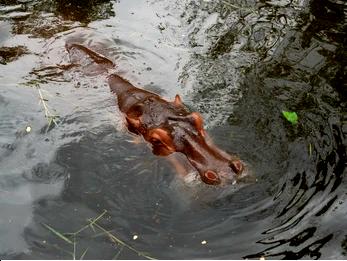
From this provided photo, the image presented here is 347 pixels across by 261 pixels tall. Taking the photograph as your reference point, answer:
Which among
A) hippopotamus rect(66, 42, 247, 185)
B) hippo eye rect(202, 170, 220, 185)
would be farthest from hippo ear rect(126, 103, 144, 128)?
hippo eye rect(202, 170, 220, 185)

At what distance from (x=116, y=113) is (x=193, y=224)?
2.12m

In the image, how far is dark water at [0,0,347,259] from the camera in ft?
18.5

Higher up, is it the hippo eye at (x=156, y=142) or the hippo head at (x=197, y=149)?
the hippo head at (x=197, y=149)

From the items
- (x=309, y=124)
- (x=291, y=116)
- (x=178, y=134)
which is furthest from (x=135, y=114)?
(x=309, y=124)

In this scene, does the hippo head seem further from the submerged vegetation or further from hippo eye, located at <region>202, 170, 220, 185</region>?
the submerged vegetation

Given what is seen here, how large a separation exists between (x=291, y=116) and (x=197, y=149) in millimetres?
1846

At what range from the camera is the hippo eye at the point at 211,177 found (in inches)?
217

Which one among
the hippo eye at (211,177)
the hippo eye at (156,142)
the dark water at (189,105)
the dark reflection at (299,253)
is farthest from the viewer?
the hippo eye at (156,142)

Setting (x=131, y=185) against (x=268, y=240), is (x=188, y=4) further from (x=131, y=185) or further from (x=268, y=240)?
(x=268, y=240)

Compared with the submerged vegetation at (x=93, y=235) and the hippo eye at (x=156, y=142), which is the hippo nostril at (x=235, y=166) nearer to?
the hippo eye at (x=156, y=142)

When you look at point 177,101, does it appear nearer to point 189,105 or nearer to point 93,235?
point 189,105

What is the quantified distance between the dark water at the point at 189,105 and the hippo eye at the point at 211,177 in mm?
181

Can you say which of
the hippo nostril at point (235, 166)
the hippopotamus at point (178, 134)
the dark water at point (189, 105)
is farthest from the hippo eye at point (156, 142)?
the hippo nostril at point (235, 166)

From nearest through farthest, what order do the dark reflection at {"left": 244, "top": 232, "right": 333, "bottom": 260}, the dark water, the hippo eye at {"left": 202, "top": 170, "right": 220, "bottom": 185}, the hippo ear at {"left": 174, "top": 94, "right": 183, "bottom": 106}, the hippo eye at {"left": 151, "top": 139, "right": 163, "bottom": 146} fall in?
the dark reflection at {"left": 244, "top": 232, "right": 333, "bottom": 260}, the hippo eye at {"left": 202, "top": 170, "right": 220, "bottom": 185}, the dark water, the hippo eye at {"left": 151, "top": 139, "right": 163, "bottom": 146}, the hippo ear at {"left": 174, "top": 94, "right": 183, "bottom": 106}
